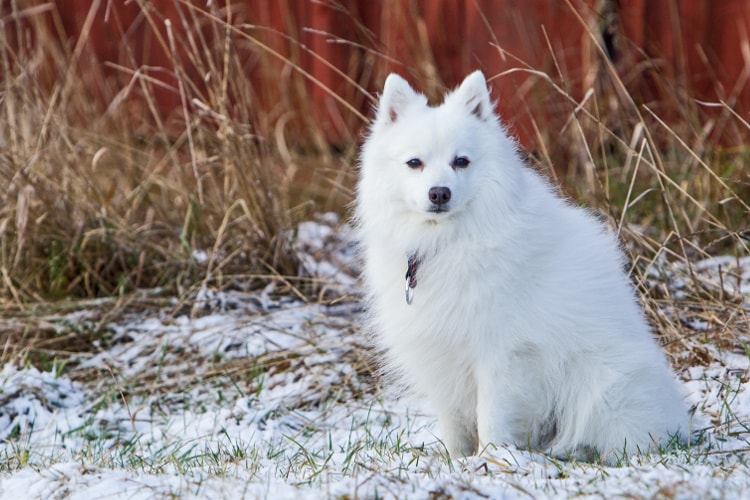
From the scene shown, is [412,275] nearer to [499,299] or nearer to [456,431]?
[499,299]

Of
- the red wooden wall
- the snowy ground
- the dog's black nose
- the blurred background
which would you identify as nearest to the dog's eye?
the dog's black nose

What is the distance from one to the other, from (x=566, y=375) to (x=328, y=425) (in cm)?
130

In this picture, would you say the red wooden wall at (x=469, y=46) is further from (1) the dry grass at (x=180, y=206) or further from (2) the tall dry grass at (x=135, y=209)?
(2) the tall dry grass at (x=135, y=209)

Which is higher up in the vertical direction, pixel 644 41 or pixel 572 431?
pixel 644 41

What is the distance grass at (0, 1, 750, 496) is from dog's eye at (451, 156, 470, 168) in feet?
3.20

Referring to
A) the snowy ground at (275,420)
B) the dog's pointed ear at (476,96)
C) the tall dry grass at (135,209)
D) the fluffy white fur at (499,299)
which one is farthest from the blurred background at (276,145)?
the fluffy white fur at (499,299)

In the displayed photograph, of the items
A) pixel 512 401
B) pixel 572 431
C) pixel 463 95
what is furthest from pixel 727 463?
pixel 463 95

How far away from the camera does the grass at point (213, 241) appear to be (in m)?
4.15

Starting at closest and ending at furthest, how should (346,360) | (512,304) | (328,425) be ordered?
1. (512,304)
2. (328,425)
3. (346,360)

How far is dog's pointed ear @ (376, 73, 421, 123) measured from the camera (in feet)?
11.4

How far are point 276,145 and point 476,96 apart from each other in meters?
4.16

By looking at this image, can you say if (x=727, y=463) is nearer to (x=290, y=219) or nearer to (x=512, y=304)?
(x=512, y=304)

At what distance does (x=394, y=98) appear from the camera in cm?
351

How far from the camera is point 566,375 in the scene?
A: 3.26 m
